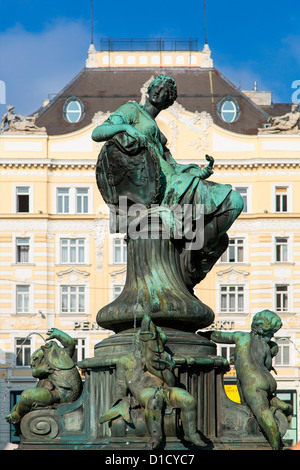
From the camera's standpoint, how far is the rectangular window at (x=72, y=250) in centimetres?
5222

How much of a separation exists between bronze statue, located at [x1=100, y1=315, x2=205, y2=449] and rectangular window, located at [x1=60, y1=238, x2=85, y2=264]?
43.0m

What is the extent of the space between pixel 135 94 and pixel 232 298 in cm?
1120

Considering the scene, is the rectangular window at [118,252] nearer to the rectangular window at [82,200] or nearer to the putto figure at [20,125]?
the rectangular window at [82,200]

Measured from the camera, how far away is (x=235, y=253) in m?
52.2

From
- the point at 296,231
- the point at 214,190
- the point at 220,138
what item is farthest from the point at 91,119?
the point at 214,190

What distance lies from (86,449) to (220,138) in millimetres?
43955

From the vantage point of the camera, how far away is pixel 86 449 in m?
9.34

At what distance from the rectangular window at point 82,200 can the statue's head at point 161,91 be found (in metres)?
42.1

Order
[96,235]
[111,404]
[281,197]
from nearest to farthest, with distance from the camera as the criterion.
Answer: [111,404] → [96,235] → [281,197]

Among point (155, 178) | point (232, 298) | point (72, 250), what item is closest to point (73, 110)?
point (72, 250)

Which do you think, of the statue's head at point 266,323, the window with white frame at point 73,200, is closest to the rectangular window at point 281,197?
the window with white frame at point 73,200

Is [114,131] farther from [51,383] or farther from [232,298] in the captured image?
[232,298]

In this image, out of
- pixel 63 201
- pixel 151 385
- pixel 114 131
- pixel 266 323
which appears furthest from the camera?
pixel 63 201

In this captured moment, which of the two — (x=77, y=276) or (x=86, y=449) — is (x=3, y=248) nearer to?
(x=77, y=276)
